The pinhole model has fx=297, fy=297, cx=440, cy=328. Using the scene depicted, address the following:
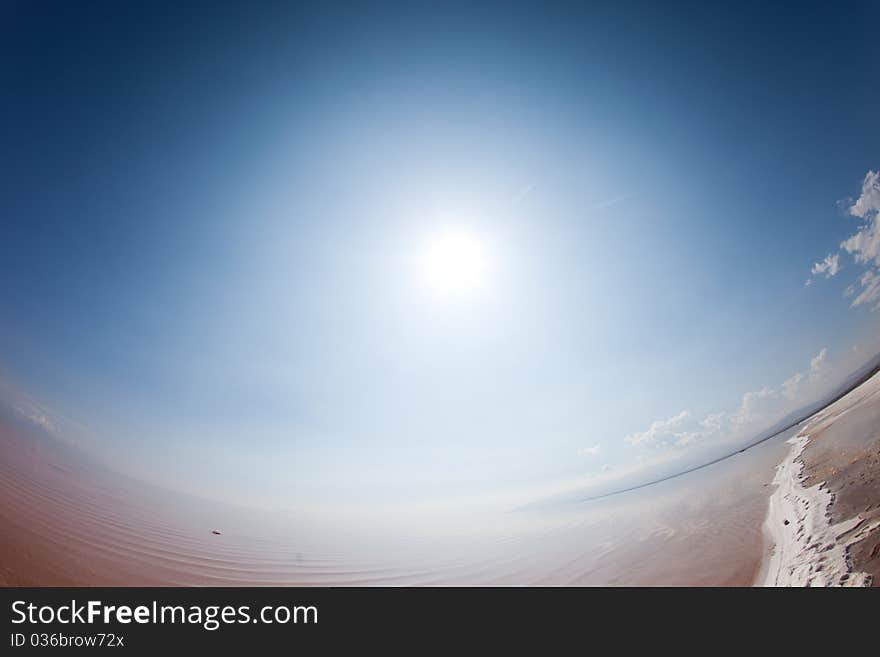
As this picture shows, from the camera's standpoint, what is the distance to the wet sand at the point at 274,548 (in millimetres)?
4988

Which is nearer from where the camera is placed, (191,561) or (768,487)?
(191,561)

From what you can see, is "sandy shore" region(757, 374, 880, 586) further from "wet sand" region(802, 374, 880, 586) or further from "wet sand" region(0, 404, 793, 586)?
"wet sand" region(0, 404, 793, 586)

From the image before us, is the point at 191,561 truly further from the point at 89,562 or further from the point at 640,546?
the point at 640,546

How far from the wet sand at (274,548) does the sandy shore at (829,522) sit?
1.52 feet

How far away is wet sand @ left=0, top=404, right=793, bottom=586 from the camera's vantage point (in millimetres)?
4988

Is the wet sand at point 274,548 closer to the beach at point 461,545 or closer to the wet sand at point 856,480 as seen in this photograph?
the beach at point 461,545

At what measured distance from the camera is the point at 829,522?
18.0 ft

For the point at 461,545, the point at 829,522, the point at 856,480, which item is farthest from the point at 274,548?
the point at 856,480

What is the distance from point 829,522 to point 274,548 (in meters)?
12.7

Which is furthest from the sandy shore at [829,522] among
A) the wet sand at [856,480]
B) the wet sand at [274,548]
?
the wet sand at [274,548]

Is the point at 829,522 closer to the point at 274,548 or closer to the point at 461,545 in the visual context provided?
the point at 461,545
